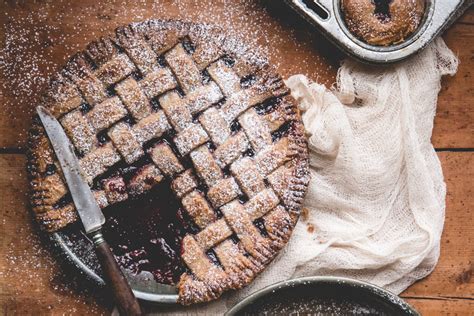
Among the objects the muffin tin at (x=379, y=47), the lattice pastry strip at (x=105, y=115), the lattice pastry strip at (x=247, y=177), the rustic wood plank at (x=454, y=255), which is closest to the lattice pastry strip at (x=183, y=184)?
the lattice pastry strip at (x=247, y=177)

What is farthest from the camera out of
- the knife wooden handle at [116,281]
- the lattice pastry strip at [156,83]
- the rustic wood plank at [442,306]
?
the rustic wood plank at [442,306]

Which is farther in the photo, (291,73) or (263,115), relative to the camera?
(291,73)

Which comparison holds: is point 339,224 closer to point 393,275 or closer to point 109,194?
point 393,275

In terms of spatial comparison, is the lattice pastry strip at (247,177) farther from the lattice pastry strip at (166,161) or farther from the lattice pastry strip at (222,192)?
the lattice pastry strip at (166,161)

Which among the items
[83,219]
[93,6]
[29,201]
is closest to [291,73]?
[93,6]

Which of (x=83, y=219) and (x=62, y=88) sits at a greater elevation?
(x=62, y=88)

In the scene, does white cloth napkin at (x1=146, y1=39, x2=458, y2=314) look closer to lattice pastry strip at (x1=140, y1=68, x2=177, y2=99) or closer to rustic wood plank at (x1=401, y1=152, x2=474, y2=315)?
rustic wood plank at (x1=401, y1=152, x2=474, y2=315)
